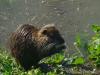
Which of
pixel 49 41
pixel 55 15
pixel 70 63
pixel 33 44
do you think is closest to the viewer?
pixel 49 41

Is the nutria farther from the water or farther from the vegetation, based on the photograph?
the water

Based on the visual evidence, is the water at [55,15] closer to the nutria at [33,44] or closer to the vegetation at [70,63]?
the vegetation at [70,63]

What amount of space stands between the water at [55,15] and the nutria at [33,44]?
68.3 inches

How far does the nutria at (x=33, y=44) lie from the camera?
5668 millimetres

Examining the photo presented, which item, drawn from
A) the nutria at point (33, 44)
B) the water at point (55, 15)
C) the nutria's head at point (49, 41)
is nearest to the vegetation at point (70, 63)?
the nutria at point (33, 44)

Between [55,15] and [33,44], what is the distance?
15.0ft

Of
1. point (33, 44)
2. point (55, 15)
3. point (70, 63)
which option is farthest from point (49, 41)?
point (55, 15)

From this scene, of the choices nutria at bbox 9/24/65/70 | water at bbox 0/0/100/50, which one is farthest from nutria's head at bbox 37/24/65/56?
water at bbox 0/0/100/50

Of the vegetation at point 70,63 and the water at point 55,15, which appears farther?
the water at point 55,15

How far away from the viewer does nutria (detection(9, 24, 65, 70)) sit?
567 cm

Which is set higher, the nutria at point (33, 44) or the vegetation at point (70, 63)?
the nutria at point (33, 44)

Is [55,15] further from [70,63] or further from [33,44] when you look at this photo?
[33,44]

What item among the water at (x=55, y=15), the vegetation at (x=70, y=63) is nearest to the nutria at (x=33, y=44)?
the vegetation at (x=70, y=63)

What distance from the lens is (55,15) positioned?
10.3 meters
